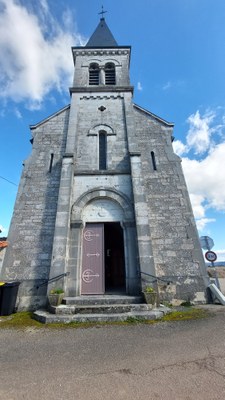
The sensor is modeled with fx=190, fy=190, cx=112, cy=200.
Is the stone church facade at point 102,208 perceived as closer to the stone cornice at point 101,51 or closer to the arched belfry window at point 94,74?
the arched belfry window at point 94,74

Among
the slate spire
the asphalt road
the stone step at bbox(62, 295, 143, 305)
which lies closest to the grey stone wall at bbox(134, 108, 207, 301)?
the stone step at bbox(62, 295, 143, 305)

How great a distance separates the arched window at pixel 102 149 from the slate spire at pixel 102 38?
349 inches

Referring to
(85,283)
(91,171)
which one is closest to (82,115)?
(91,171)

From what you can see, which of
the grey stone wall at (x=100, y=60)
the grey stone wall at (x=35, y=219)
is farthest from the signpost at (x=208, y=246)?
the grey stone wall at (x=100, y=60)

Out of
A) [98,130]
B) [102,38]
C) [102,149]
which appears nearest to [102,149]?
[102,149]

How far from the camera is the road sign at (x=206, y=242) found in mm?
7824

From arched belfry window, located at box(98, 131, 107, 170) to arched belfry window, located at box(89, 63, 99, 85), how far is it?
484 cm

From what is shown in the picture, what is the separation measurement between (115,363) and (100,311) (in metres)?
2.52

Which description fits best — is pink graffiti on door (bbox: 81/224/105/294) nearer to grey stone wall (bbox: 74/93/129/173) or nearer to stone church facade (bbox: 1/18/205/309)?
stone church facade (bbox: 1/18/205/309)

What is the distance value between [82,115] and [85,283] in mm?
8773

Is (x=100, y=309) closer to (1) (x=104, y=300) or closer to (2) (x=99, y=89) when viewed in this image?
(1) (x=104, y=300)

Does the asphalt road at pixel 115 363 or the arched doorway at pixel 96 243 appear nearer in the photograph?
the asphalt road at pixel 115 363

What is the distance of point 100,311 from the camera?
5.53 metres

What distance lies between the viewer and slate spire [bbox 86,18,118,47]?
14691 millimetres
